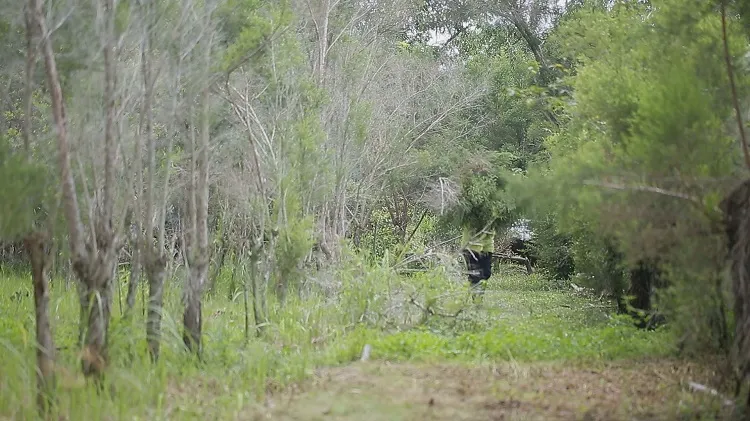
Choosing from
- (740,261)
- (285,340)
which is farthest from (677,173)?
(285,340)

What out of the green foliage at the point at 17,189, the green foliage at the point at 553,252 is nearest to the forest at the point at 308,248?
the green foliage at the point at 17,189

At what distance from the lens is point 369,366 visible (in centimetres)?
582

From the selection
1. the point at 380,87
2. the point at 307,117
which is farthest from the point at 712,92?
the point at 380,87

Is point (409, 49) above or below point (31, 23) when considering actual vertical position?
above

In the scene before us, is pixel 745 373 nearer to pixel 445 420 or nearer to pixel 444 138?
pixel 445 420

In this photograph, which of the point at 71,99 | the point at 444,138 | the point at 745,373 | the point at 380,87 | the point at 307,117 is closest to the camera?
the point at 745,373

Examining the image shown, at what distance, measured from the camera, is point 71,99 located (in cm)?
580

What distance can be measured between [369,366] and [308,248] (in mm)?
3388

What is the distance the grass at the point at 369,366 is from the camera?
173 inches

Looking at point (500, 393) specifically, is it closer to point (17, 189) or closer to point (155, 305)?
point (155, 305)

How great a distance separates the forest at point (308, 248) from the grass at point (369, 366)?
0.10 ft

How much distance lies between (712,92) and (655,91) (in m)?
0.57

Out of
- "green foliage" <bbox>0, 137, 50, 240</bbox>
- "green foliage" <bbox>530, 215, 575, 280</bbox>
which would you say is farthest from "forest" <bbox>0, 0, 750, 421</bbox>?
"green foliage" <bbox>530, 215, 575, 280</bbox>

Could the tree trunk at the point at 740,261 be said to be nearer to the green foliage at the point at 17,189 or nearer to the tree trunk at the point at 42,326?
the tree trunk at the point at 42,326
